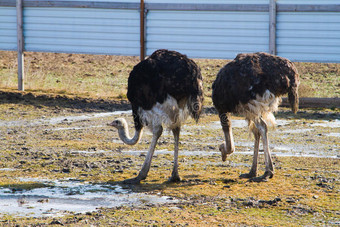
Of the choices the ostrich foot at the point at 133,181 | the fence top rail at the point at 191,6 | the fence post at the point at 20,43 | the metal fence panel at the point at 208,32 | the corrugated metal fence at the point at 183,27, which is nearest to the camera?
the ostrich foot at the point at 133,181

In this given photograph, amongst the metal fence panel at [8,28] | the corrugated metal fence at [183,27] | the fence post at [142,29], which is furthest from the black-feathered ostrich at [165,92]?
the metal fence panel at [8,28]

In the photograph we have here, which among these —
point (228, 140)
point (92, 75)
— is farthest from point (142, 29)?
point (228, 140)

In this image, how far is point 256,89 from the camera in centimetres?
724

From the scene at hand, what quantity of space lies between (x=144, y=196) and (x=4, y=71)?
12852 mm

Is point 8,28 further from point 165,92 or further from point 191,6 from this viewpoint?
point 165,92

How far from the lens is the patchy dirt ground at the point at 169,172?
19.7 feet

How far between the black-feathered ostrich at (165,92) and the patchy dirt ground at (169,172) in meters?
0.69

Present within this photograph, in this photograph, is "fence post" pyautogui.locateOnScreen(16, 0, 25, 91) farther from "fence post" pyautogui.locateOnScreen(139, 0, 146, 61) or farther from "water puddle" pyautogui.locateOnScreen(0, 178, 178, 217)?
"water puddle" pyautogui.locateOnScreen(0, 178, 178, 217)

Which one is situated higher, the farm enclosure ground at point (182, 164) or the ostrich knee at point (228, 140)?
the ostrich knee at point (228, 140)

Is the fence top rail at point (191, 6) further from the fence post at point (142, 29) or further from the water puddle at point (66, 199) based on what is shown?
the water puddle at point (66, 199)

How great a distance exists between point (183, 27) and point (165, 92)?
707cm

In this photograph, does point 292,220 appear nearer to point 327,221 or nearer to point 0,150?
point 327,221

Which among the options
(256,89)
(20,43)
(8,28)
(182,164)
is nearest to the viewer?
(256,89)

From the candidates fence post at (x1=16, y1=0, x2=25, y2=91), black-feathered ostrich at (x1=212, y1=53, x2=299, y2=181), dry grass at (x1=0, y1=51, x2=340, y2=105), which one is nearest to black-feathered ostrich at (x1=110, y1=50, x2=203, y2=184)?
black-feathered ostrich at (x1=212, y1=53, x2=299, y2=181)
